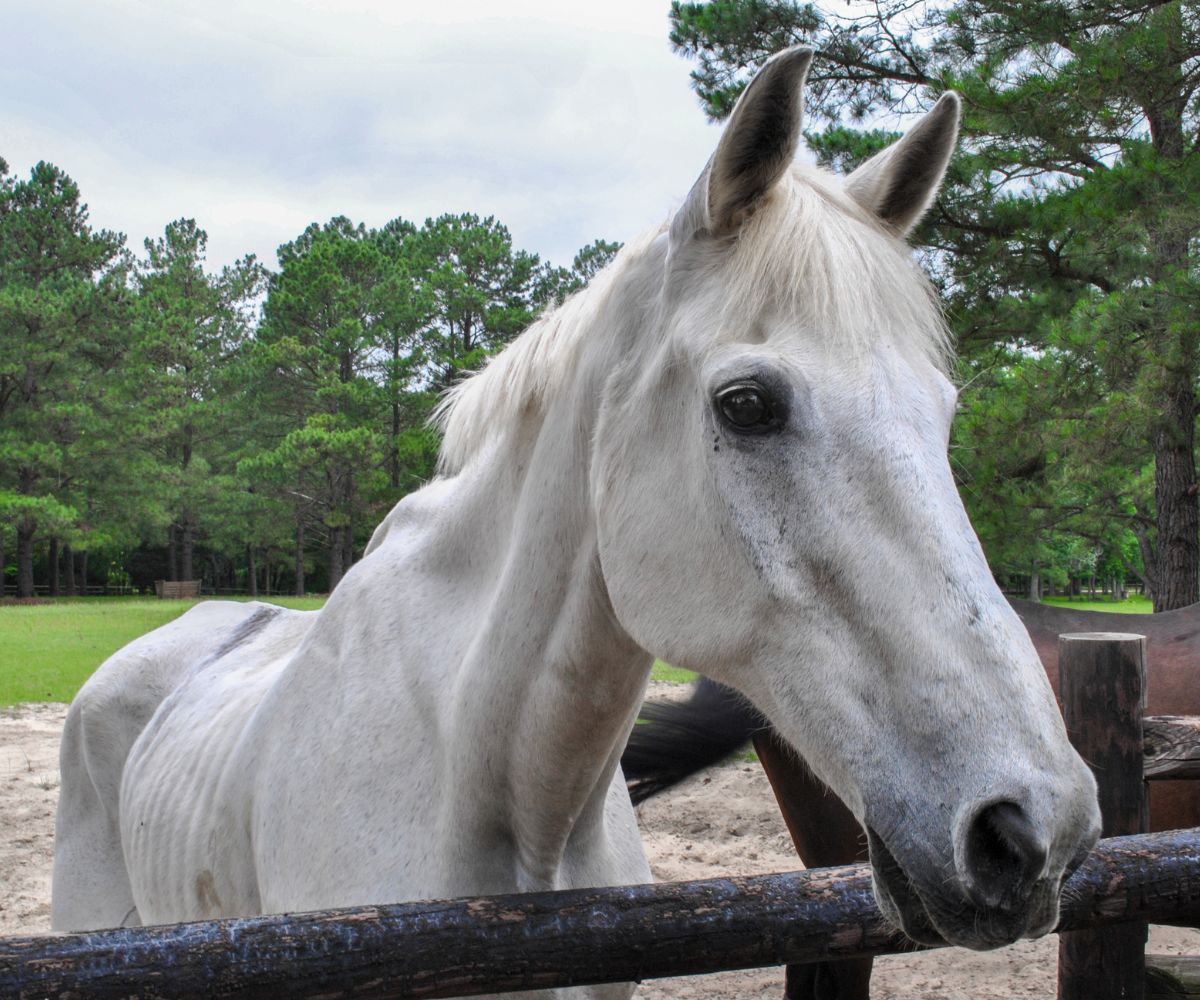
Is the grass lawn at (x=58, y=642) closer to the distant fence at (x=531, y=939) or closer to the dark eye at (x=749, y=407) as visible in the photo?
the distant fence at (x=531, y=939)

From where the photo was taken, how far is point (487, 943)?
1.26m

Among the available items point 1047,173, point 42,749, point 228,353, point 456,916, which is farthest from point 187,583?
point 456,916

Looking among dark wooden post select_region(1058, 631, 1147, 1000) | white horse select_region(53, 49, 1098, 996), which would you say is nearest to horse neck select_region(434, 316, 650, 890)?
white horse select_region(53, 49, 1098, 996)

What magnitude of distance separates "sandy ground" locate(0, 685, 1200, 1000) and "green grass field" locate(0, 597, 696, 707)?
1.99 m

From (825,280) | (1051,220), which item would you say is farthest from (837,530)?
(1051,220)

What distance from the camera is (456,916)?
4.16 feet

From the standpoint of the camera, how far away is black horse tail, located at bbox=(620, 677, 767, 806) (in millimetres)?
3016

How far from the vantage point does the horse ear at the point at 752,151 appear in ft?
4.29

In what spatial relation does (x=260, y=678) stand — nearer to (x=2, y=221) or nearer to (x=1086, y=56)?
(x=1086, y=56)

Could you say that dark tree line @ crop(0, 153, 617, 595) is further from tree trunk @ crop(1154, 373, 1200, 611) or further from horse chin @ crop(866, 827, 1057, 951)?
horse chin @ crop(866, 827, 1057, 951)

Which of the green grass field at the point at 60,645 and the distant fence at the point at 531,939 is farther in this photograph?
the green grass field at the point at 60,645

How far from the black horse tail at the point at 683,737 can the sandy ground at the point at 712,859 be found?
0.38 m

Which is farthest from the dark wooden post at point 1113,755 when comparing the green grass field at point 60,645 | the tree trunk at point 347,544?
the tree trunk at point 347,544

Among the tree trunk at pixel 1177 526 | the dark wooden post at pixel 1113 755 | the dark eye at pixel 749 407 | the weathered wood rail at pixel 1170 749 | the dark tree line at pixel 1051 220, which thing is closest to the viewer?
the dark eye at pixel 749 407
